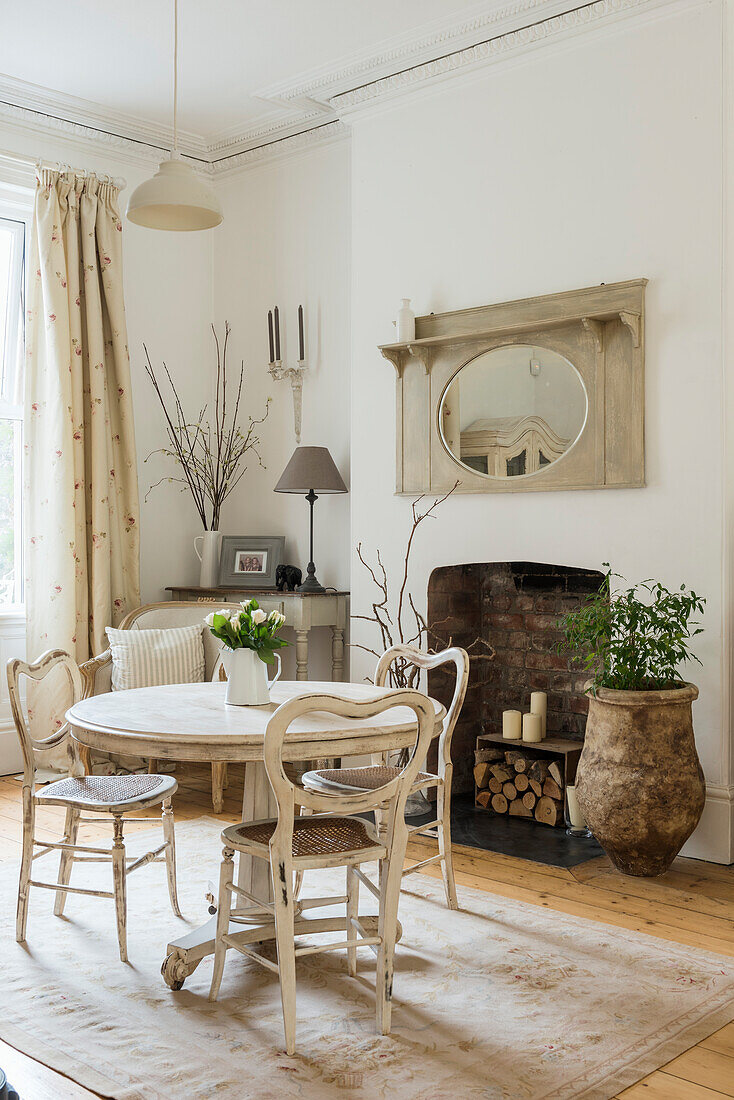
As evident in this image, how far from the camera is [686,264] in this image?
3709 mm

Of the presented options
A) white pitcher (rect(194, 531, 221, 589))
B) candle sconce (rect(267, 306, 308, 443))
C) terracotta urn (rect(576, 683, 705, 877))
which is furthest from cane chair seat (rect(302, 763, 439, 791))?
candle sconce (rect(267, 306, 308, 443))

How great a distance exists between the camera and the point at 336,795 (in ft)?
7.88

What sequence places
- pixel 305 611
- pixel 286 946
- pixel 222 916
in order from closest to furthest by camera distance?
1. pixel 286 946
2. pixel 222 916
3. pixel 305 611

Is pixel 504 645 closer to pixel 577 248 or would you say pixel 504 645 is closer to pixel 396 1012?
pixel 577 248

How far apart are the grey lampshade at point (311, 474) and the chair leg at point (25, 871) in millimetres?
2212

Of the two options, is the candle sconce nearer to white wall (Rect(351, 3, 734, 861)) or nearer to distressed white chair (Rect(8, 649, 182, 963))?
white wall (Rect(351, 3, 734, 861))

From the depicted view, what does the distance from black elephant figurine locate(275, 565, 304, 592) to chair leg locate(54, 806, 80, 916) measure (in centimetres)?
204

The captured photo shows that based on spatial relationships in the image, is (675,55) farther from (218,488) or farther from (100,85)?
(218,488)

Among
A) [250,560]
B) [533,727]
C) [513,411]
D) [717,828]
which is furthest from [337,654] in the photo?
[717,828]

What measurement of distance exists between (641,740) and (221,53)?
11.1 feet

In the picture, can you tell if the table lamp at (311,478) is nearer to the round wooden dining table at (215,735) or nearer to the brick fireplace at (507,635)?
the brick fireplace at (507,635)

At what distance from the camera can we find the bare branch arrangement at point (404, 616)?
4.46m

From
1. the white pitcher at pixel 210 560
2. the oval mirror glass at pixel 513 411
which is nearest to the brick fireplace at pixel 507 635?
the oval mirror glass at pixel 513 411

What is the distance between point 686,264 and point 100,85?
9.51 ft
